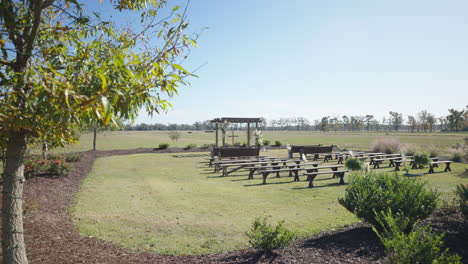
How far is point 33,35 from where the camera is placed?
2.24 metres

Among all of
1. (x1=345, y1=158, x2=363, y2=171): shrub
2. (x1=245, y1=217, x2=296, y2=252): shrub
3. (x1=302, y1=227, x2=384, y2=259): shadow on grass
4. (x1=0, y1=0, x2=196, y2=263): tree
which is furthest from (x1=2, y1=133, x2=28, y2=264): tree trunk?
(x1=345, y1=158, x2=363, y2=171): shrub

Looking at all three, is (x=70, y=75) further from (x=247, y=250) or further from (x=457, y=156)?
(x=457, y=156)

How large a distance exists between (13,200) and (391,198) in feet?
15.3

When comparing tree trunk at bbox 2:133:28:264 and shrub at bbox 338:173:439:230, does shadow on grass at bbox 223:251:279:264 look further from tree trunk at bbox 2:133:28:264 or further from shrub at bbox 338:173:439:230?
tree trunk at bbox 2:133:28:264

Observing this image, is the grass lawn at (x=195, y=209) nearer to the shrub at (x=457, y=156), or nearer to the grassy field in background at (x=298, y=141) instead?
the grassy field in background at (x=298, y=141)

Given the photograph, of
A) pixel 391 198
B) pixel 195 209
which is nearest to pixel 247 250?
pixel 391 198

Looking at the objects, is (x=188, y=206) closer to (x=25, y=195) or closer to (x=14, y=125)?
(x=25, y=195)

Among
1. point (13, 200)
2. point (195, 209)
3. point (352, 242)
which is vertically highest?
point (13, 200)

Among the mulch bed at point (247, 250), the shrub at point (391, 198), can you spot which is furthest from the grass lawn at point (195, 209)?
the shrub at point (391, 198)

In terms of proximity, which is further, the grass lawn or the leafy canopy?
the grass lawn

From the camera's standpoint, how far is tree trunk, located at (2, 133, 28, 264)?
237 cm

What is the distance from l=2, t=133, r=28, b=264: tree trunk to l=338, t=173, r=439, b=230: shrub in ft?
14.2

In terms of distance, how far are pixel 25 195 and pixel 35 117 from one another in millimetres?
6376

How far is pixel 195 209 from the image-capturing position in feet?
22.3
